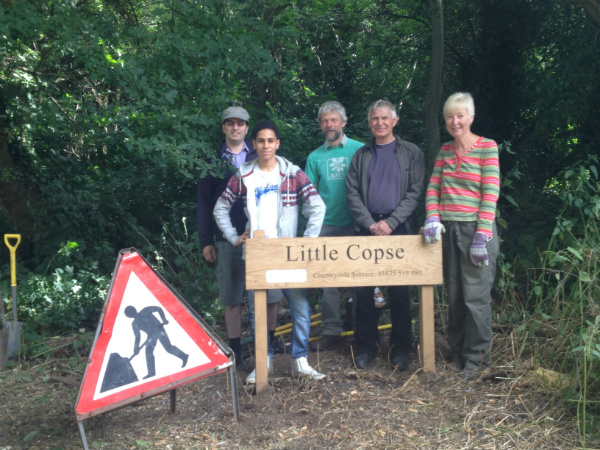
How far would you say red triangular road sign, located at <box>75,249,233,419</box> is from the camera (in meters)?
3.38

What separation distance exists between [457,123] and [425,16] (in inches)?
180

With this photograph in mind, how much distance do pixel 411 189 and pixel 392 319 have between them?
1.01 metres

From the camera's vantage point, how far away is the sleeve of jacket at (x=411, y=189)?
14.6 feet

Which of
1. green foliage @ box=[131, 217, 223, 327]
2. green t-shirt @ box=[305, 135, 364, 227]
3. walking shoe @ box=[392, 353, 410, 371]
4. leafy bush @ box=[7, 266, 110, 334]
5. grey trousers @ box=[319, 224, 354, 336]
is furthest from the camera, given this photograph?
green foliage @ box=[131, 217, 223, 327]

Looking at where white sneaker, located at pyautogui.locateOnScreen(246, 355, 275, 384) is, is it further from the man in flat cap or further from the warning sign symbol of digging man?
the warning sign symbol of digging man

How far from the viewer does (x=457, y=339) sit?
180 inches

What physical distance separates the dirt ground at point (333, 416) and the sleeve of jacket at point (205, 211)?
1105mm

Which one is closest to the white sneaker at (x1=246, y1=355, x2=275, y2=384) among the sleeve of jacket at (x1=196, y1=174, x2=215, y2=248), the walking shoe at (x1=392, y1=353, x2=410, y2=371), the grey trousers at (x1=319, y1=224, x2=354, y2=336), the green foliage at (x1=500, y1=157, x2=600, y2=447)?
the grey trousers at (x1=319, y1=224, x2=354, y2=336)

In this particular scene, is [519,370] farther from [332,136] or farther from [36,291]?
[36,291]

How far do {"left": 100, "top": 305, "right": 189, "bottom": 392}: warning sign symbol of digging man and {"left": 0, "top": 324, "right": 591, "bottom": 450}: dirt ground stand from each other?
1.52 ft

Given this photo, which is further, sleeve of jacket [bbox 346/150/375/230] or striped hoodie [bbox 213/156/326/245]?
sleeve of jacket [bbox 346/150/375/230]

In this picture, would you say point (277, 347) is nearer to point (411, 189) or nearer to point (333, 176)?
point (333, 176)

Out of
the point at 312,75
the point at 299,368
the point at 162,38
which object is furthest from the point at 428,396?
the point at 312,75

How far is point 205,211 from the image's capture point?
4898 millimetres
